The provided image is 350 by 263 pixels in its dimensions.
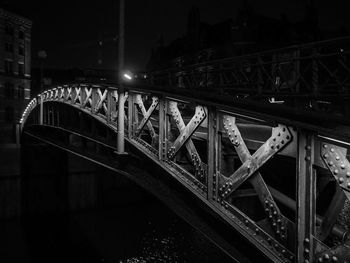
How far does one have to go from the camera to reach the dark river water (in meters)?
18.6

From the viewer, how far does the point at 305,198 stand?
3168 millimetres

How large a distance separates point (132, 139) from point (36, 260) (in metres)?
14.2

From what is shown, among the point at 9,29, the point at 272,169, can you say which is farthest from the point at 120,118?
the point at 9,29

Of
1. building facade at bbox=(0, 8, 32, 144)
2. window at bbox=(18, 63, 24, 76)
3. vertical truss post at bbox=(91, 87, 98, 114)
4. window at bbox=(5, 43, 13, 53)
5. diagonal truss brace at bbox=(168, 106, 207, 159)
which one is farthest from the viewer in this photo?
window at bbox=(18, 63, 24, 76)

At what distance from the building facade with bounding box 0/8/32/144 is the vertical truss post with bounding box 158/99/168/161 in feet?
131

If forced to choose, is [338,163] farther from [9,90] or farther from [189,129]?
[9,90]

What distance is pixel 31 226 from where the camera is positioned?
867 inches

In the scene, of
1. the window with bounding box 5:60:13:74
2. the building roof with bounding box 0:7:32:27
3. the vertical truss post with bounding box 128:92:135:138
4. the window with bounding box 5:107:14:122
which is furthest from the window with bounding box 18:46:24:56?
the vertical truss post with bounding box 128:92:135:138

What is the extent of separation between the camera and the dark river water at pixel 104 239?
18578 mm

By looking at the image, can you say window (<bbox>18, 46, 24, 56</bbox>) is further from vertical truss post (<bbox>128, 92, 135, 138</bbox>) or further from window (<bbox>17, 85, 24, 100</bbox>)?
vertical truss post (<bbox>128, 92, 135, 138</bbox>)

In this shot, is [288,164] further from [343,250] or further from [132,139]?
[132,139]

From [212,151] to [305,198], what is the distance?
1574 millimetres

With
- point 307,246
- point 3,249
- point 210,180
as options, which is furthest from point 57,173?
point 307,246

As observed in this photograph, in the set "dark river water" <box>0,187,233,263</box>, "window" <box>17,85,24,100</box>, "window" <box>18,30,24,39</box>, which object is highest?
"window" <box>18,30,24,39</box>
